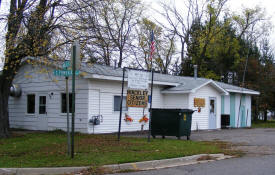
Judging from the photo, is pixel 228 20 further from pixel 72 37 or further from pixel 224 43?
pixel 72 37

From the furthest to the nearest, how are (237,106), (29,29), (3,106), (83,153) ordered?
1. (237,106)
2. (3,106)
3. (29,29)
4. (83,153)

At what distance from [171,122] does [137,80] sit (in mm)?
2826

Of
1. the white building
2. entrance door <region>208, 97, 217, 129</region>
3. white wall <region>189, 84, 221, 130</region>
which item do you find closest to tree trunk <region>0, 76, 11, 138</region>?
the white building

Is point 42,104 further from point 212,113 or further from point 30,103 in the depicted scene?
point 212,113

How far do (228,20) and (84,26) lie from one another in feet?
108

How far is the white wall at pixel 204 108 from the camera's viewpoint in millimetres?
21328

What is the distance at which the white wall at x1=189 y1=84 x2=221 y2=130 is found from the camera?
21.3 m

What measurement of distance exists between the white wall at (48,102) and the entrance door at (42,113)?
133 mm

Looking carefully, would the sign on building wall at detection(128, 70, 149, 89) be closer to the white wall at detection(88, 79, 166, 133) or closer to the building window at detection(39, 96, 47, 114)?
the white wall at detection(88, 79, 166, 133)

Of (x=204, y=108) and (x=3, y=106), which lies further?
(x=204, y=108)

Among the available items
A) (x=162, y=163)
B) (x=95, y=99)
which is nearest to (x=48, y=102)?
(x=95, y=99)

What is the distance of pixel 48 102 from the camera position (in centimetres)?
1928

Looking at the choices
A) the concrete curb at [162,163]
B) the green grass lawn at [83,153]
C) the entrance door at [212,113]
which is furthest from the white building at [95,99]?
the concrete curb at [162,163]

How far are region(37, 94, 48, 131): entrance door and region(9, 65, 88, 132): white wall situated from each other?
133 mm
